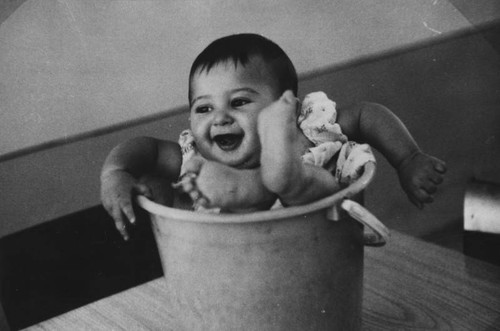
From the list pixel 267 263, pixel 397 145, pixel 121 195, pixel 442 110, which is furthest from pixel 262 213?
pixel 442 110

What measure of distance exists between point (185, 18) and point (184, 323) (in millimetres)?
658

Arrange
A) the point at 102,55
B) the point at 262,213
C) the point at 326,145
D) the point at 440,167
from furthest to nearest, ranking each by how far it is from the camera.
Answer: the point at 102,55 < the point at 326,145 < the point at 440,167 < the point at 262,213

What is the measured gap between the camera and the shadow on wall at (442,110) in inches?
59.2

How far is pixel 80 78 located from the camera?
1.01 m

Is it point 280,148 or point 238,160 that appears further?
point 238,160

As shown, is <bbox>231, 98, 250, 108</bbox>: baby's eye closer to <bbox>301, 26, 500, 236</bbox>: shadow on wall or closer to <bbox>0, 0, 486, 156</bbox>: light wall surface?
<bbox>0, 0, 486, 156</bbox>: light wall surface

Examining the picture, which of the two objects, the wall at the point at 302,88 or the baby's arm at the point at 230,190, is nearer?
the baby's arm at the point at 230,190

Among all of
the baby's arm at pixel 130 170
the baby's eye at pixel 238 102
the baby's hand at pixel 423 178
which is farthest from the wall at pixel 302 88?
the baby's hand at pixel 423 178

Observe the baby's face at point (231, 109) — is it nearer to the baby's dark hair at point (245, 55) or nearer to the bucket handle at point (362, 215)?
the baby's dark hair at point (245, 55)

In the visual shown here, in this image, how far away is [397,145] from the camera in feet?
2.22

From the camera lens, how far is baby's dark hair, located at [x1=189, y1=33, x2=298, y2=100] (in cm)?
66

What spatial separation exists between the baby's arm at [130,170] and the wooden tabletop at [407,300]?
15 centimetres

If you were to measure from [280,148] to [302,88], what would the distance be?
2.34ft

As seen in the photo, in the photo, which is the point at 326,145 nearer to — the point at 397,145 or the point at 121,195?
the point at 397,145
